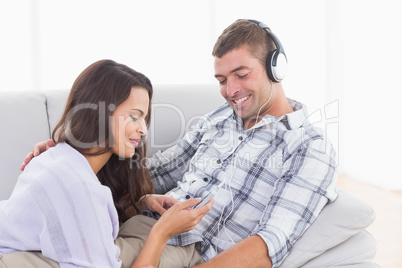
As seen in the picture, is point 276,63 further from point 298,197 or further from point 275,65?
point 298,197

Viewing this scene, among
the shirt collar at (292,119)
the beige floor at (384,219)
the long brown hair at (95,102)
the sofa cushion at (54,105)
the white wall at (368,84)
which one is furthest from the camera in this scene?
the white wall at (368,84)

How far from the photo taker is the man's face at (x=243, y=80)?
1521 millimetres

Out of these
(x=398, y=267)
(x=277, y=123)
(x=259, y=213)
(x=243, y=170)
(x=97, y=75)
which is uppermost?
(x=97, y=75)

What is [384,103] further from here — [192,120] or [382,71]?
[192,120]

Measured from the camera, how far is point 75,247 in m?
1.05

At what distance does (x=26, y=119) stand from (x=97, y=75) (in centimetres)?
60

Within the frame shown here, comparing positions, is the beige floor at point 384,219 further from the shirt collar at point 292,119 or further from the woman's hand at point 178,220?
the woman's hand at point 178,220

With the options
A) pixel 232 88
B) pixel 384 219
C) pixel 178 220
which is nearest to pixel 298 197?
pixel 178 220

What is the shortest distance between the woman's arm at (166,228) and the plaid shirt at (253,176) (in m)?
0.14

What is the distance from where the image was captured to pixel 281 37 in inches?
132

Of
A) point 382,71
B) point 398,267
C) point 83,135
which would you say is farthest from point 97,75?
point 382,71

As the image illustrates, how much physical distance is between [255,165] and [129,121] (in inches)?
18.2

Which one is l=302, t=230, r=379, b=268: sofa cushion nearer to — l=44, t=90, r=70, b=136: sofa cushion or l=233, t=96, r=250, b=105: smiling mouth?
l=233, t=96, r=250, b=105: smiling mouth

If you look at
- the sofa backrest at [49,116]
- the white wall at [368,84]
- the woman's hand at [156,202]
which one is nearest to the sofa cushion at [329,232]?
the woman's hand at [156,202]
